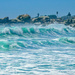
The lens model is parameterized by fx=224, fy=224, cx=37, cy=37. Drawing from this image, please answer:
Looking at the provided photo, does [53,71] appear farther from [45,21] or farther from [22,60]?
[45,21]

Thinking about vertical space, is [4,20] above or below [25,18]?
below

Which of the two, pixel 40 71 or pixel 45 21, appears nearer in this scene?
pixel 40 71

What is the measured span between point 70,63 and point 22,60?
2.38 metres

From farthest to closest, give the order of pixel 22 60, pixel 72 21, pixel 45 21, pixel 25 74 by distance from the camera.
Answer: pixel 45 21
pixel 72 21
pixel 22 60
pixel 25 74

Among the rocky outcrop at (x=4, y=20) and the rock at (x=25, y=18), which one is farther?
the rock at (x=25, y=18)

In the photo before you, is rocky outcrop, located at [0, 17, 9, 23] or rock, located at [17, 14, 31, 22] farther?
rock, located at [17, 14, 31, 22]

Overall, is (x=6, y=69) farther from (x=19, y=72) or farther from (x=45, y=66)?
(x=45, y=66)

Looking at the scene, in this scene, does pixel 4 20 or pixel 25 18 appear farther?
pixel 25 18

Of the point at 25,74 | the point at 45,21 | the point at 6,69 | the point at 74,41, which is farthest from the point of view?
the point at 45,21

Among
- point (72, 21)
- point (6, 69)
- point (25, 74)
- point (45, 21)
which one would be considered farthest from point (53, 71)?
point (45, 21)

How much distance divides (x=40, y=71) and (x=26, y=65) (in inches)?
47.6

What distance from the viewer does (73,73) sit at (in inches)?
335

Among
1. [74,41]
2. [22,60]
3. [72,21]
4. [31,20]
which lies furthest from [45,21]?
[22,60]

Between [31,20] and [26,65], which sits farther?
[31,20]
